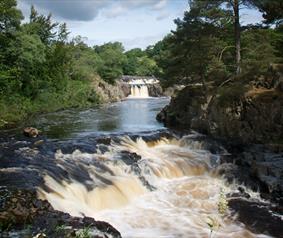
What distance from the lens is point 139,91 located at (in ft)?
197

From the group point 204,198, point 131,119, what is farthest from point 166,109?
point 204,198

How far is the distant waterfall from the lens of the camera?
59531mm

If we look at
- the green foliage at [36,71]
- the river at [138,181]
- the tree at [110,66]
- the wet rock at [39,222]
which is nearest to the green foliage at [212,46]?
the river at [138,181]

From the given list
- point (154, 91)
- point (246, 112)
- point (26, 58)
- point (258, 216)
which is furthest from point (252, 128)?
point (154, 91)

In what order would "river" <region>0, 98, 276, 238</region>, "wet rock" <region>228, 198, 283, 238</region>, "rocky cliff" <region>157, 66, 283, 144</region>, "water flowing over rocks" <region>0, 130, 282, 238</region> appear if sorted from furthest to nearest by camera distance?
"rocky cliff" <region>157, 66, 283, 144</region> < "river" <region>0, 98, 276, 238</region> < "wet rock" <region>228, 198, 283, 238</region> < "water flowing over rocks" <region>0, 130, 282, 238</region>

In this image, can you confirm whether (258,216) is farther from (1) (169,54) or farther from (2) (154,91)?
(2) (154,91)

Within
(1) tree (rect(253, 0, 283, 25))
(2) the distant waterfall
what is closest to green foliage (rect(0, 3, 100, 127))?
(2) the distant waterfall

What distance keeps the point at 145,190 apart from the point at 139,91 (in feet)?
155

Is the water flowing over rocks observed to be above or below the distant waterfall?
below

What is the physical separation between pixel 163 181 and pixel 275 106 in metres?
6.18

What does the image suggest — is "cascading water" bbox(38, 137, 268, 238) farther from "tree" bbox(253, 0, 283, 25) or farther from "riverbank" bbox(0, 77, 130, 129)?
"tree" bbox(253, 0, 283, 25)

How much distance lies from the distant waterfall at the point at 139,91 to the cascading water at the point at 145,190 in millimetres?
41841

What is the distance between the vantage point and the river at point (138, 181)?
10312mm

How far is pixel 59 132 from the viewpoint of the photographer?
2148 centimetres
